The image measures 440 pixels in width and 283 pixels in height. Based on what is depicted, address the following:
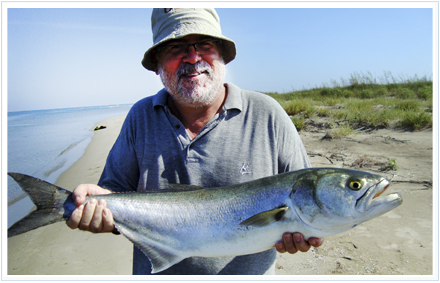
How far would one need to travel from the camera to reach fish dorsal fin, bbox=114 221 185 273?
7.32 feet

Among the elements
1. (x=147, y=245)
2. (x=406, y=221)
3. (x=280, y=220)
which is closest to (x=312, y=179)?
(x=280, y=220)

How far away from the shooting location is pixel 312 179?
2025 mm

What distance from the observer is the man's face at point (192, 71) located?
106 inches

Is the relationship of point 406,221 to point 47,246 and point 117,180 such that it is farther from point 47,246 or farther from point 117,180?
point 47,246

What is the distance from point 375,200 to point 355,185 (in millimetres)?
146

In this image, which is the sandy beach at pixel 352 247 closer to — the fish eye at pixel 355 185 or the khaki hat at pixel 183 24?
the fish eye at pixel 355 185

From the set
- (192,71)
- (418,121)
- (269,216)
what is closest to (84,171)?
(192,71)

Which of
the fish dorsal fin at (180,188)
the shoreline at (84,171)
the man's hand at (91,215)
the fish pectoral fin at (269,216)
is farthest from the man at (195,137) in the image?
the shoreline at (84,171)

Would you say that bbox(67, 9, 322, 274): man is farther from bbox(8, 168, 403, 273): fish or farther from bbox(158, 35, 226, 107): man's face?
bbox(8, 168, 403, 273): fish

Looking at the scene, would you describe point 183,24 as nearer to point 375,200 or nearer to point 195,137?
point 195,137

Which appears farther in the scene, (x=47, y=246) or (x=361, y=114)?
(x=361, y=114)

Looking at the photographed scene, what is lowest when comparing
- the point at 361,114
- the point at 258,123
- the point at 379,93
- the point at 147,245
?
the point at 379,93

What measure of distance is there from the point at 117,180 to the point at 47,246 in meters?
3.76

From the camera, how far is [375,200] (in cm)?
184
